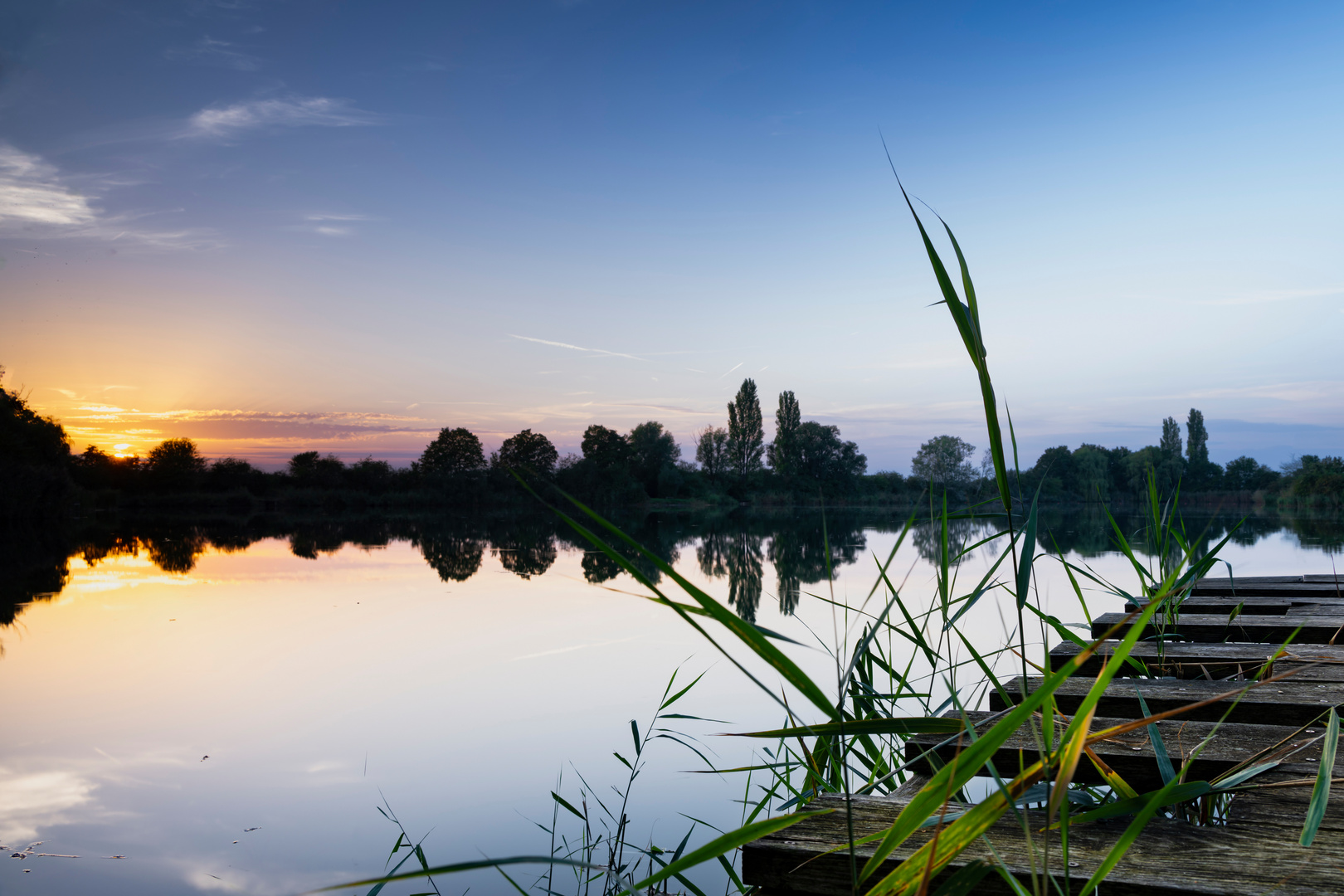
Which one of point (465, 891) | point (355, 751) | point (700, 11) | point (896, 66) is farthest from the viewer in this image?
point (700, 11)

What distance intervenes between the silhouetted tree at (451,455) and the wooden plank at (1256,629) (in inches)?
1984

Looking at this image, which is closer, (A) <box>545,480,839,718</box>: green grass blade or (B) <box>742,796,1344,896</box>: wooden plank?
(A) <box>545,480,839,718</box>: green grass blade

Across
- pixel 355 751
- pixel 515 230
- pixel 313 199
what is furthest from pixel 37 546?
pixel 355 751

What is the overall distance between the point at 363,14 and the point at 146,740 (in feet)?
45.4

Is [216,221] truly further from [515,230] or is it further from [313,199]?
[515,230]

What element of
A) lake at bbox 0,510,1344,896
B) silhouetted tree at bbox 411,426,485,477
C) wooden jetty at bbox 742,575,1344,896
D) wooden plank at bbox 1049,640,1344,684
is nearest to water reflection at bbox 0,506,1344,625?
lake at bbox 0,510,1344,896

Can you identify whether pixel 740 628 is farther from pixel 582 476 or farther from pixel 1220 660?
pixel 582 476

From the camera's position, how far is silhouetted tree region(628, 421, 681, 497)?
48562 millimetres

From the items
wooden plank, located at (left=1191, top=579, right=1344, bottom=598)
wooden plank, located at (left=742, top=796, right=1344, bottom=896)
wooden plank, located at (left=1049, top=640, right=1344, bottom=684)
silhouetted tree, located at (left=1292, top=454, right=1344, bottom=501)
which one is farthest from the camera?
silhouetted tree, located at (left=1292, top=454, right=1344, bottom=501)

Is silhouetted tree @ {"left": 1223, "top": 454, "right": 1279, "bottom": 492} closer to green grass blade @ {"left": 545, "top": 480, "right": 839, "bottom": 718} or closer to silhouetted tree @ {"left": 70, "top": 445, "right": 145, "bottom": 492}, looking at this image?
green grass blade @ {"left": 545, "top": 480, "right": 839, "bottom": 718}

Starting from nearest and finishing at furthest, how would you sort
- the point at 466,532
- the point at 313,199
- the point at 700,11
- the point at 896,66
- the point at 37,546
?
the point at 896,66
the point at 700,11
the point at 37,546
the point at 313,199
the point at 466,532

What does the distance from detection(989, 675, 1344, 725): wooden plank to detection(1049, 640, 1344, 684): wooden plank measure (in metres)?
0.12

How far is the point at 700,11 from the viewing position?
566 inches

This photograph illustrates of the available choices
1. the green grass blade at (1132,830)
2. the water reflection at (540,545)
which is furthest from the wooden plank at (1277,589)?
the green grass blade at (1132,830)
